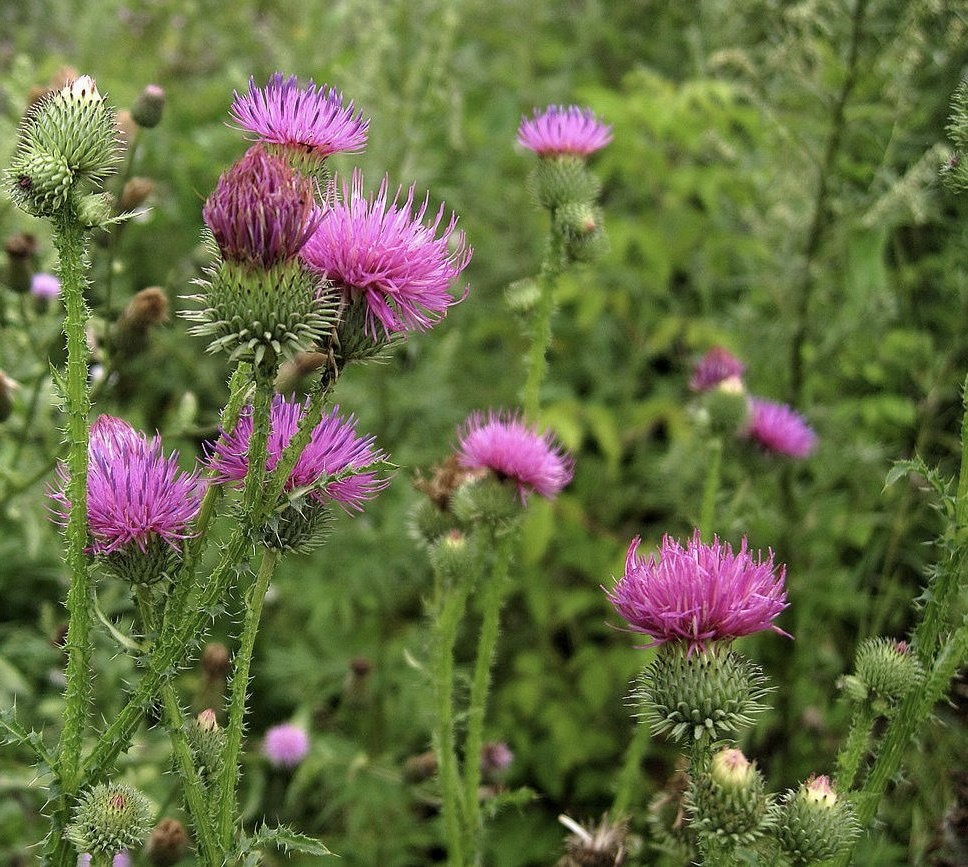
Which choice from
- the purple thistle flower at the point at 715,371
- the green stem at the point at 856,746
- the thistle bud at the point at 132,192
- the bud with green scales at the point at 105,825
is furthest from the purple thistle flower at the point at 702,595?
the thistle bud at the point at 132,192

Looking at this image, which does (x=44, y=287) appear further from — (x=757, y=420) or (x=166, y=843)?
(x=757, y=420)

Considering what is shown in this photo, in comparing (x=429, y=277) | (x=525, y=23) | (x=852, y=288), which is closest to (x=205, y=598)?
(x=429, y=277)

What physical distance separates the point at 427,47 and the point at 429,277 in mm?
3131

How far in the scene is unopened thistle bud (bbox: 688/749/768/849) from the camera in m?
1.57

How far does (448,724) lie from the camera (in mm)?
2189

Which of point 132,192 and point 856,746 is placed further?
point 132,192

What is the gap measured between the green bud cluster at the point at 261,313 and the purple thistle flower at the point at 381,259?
0.45 feet

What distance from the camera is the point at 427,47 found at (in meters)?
4.50

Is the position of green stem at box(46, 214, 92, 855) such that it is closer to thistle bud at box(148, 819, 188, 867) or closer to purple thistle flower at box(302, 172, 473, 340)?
purple thistle flower at box(302, 172, 473, 340)

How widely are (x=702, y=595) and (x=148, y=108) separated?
1942 mm

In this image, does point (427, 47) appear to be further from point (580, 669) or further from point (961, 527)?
point (961, 527)

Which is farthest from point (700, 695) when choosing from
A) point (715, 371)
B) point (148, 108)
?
point (148, 108)

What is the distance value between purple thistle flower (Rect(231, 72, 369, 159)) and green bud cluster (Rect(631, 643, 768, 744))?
3.36 ft

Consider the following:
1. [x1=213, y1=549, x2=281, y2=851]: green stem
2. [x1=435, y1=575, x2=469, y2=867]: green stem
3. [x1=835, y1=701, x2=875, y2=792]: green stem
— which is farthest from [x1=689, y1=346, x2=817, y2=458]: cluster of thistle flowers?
[x1=213, y1=549, x2=281, y2=851]: green stem
